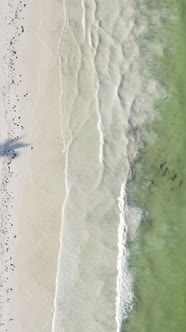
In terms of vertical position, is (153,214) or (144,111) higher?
(144,111)

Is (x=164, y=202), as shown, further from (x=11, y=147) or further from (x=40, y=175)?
(x=11, y=147)

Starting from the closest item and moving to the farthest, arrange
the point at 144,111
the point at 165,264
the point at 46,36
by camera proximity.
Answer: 1. the point at 165,264
2. the point at 144,111
3. the point at 46,36

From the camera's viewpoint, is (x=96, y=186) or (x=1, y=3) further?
(x=1, y=3)

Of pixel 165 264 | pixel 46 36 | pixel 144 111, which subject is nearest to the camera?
pixel 165 264

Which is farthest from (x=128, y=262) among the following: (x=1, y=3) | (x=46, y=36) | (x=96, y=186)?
(x=1, y=3)

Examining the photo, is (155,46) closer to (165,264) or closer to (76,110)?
(76,110)

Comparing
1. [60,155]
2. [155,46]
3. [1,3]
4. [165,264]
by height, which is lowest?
[165,264]

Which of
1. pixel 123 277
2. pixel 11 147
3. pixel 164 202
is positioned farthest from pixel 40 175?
pixel 123 277
